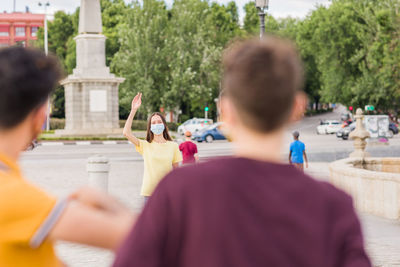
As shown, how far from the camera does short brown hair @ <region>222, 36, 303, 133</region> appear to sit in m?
1.72

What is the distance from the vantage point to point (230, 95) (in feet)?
5.83

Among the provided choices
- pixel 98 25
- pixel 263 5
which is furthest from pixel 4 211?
pixel 98 25

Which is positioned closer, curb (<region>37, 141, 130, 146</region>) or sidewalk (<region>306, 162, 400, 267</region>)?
sidewalk (<region>306, 162, 400, 267</region>)

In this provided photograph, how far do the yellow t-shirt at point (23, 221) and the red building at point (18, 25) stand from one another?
129018 millimetres

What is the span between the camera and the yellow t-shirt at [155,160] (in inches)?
282

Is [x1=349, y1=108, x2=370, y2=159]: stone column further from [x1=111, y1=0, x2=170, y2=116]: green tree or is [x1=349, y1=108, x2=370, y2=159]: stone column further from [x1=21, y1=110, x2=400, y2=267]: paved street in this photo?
[x1=111, y1=0, x2=170, y2=116]: green tree

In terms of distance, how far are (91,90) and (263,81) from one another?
41868 mm

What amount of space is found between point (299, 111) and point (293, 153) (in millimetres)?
11858

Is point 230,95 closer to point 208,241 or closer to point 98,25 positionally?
point 208,241

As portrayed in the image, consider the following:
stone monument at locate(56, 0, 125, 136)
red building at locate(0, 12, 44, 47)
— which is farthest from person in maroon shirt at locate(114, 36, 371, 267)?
red building at locate(0, 12, 44, 47)

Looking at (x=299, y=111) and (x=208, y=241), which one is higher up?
(x=299, y=111)

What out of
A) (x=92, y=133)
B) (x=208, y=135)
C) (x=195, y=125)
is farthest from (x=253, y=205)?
(x=195, y=125)

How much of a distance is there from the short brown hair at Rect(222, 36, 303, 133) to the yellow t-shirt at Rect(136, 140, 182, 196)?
211 inches

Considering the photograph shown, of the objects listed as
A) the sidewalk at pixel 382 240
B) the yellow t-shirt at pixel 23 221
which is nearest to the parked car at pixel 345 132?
the sidewalk at pixel 382 240
